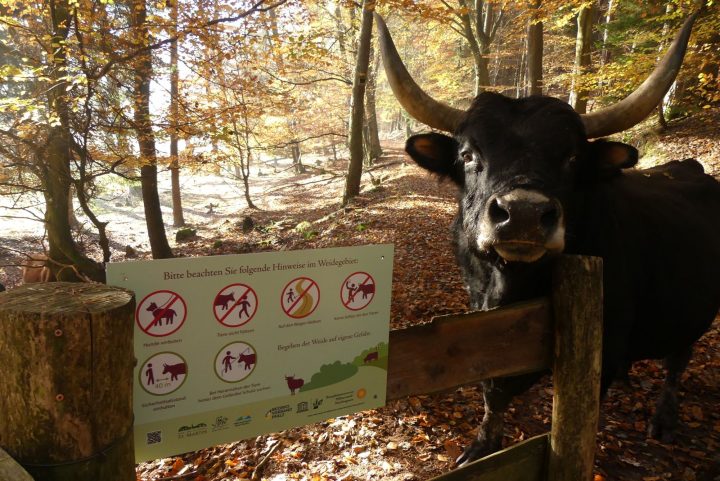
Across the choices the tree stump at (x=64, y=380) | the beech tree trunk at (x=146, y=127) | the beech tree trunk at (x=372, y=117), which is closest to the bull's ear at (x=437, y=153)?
the tree stump at (x=64, y=380)

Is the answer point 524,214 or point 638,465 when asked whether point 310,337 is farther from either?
point 638,465

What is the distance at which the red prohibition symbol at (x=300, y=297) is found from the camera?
151 cm

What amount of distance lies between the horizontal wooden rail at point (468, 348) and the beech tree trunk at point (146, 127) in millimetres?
6574

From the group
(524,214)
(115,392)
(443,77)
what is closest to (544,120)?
(524,214)

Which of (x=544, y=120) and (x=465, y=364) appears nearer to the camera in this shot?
(x=465, y=364)

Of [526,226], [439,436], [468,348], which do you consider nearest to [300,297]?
[468,348]

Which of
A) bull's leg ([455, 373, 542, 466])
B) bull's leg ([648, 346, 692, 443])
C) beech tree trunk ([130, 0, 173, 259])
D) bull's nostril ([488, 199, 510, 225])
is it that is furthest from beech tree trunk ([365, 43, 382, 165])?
bull's nostril ([488, 199, 510, 225])

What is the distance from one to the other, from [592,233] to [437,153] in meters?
1.36

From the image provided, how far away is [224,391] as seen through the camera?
1469 mm

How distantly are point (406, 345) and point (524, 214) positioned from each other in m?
0.91

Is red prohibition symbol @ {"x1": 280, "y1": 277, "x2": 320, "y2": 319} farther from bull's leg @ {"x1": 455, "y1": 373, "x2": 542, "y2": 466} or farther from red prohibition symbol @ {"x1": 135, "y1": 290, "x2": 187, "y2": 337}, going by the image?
bull's leg @ {"x1": 455, "y1": 373, "x2": 542, "y2": 466}

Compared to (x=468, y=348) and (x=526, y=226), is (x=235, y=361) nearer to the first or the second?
(x=468, y=348)

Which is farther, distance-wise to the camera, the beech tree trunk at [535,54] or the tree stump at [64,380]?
the beech tree trunk at [535,54]

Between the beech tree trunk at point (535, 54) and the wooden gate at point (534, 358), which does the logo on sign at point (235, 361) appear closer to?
the wooden gate at point (534, 358)
